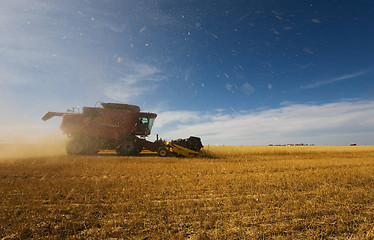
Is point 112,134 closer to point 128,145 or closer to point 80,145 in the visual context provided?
point 128,145

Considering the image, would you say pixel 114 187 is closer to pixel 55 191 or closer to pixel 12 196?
pixel 55 191

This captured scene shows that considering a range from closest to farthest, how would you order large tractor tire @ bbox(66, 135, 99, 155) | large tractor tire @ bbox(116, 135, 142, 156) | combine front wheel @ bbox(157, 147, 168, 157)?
large tractor tire @ bbox(66, 135, 99, 155) < combine front wheel @ bbox(157, 147, 168, 157) < large tractor tire @ bbox(116, 135, 142, 156)

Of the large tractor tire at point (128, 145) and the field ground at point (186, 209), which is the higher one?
the large tractor tire at point (128, 145)

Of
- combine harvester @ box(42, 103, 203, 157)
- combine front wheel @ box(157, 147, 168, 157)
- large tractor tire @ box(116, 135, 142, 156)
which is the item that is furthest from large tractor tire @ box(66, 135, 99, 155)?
combine front wheel @ box(157, 147, 168, 157)

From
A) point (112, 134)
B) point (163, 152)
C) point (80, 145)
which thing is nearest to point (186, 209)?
point (163, 152)

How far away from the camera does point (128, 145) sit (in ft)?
57.4

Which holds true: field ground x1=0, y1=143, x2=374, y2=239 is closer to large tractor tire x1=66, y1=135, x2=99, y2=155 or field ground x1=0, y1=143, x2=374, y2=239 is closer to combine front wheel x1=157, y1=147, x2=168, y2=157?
combine front wheel x1=157, y1=147, x2=168, y2=157

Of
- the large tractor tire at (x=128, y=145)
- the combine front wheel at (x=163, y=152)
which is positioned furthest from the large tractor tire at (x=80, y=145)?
the combine front wheel at (x=163, y=152)

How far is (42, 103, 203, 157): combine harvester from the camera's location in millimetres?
17094

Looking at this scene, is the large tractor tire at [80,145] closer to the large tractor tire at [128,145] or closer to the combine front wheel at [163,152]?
the large tractor tire at [128,145]

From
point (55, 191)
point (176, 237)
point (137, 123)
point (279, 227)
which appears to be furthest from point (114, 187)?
point (137, 123)

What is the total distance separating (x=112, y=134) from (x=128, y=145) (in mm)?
1682

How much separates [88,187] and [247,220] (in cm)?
543

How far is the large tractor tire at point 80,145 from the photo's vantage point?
55.9 feet
